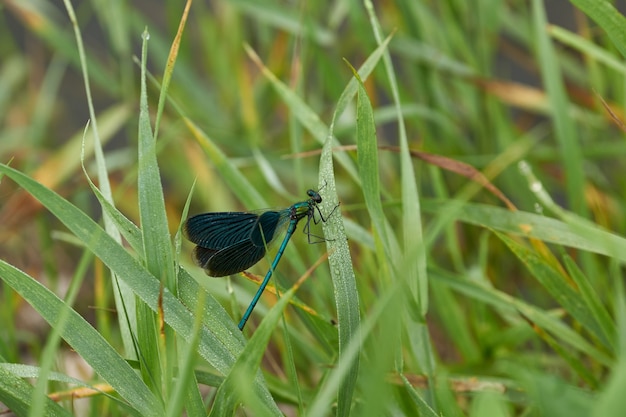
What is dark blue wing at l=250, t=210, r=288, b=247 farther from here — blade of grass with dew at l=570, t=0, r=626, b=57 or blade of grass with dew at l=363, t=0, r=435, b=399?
blade of grass with dew at l=570, t=0, r=626, b=57

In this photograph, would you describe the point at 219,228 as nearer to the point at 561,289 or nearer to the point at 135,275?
the point at 135,275

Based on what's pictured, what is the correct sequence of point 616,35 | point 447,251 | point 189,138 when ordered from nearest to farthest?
point 616,35, point 447,251, point 189,138

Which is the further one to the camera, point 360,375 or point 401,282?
point 360,375

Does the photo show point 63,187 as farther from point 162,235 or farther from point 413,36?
point 162,235

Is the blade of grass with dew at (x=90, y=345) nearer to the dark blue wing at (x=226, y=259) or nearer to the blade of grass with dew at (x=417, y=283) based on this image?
the dark blue wing at (x=226, y=259)

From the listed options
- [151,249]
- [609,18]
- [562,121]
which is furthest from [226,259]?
[562,121]

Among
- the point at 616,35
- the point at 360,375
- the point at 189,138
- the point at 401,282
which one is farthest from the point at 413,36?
the point at 401,282

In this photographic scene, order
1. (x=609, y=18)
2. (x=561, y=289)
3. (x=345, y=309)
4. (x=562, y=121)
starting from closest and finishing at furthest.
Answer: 1. (x=345, y=309)
2. (x=609, y=18)
3. (x=561, y=289)
4. (x=562, y=121)
